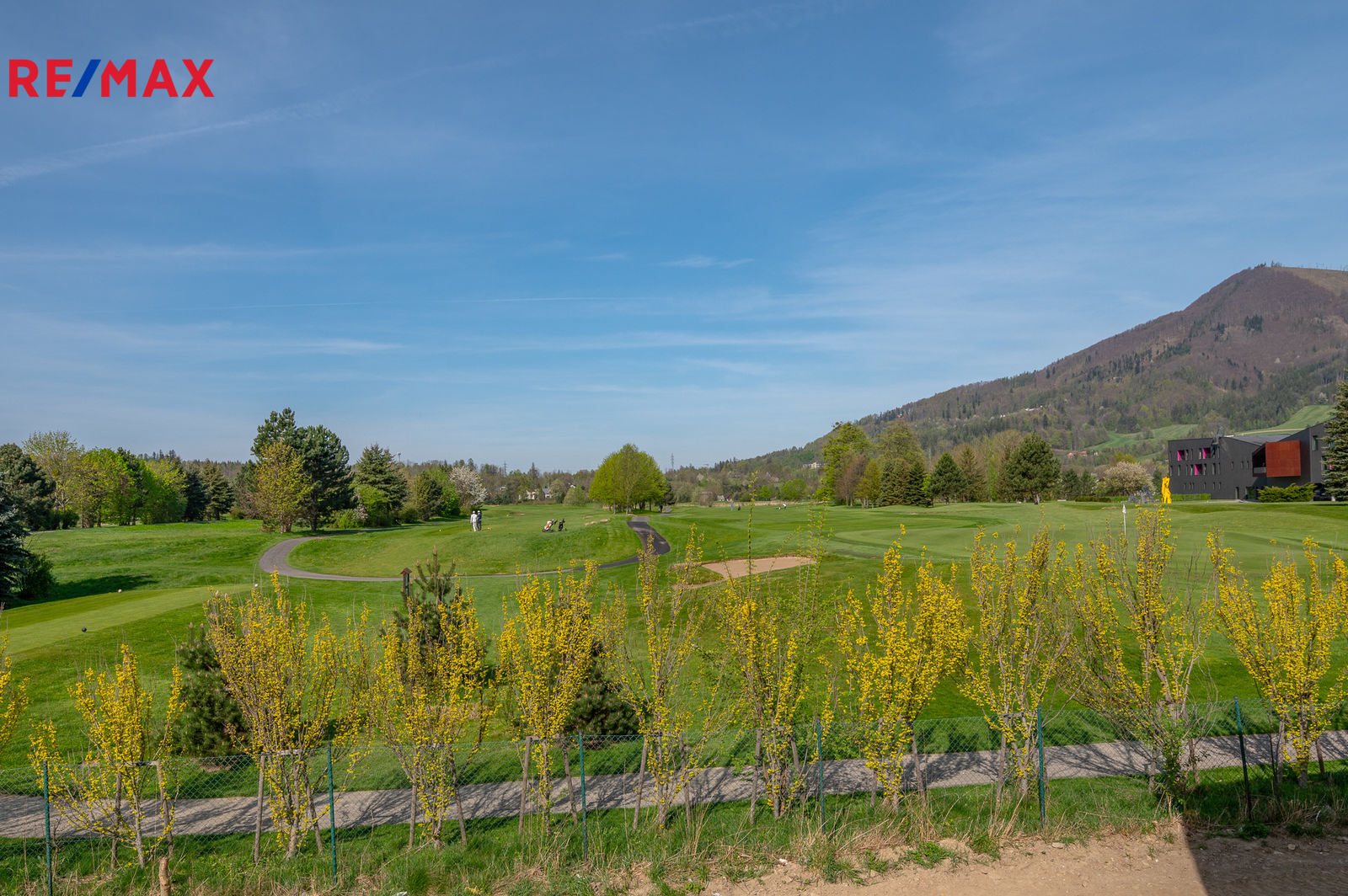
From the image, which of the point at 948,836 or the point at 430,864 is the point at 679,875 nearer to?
the point at 430,864

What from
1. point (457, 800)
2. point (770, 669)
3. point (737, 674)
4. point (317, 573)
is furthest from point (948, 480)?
point (457, 800)

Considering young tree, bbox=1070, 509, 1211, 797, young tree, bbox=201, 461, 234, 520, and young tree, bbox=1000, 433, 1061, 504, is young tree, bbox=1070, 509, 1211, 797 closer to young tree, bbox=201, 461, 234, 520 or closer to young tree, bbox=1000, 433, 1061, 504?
young tree, bbox=1000, 433, 1061, 504

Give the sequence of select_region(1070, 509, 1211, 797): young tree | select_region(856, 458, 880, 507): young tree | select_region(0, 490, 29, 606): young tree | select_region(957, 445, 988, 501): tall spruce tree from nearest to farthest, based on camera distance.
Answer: select_region(1070, 509, 1211, 797): young tree, select_region(0, 490, 29, 606): young tree, select_region(856, 458, 880, 507): young tree, select_region(957, 445, 988, 501): tall spruce tree

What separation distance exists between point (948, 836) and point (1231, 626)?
556 cm

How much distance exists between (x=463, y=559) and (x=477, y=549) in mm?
1736

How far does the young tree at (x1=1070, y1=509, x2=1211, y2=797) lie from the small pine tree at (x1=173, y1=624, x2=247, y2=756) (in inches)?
601

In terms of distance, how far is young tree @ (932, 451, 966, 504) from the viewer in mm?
80500

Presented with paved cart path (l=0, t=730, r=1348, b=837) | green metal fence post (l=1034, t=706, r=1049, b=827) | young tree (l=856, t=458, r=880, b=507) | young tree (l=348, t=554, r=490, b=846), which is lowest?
paved cart path (l=0, t=730, r=1348, b=837)

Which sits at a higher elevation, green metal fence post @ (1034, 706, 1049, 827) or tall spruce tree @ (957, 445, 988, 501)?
tall spruce tree @ (957, 445, 988, 501)

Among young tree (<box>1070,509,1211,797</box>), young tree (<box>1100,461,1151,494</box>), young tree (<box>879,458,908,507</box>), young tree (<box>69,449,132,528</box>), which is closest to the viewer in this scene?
young tree (<box>1070,509,1211,797</box>)

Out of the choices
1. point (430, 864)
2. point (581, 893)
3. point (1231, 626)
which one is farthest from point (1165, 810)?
point (430, 864)

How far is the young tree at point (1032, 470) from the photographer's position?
67.5 metres

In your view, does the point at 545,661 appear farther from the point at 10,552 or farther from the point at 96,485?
the point at 96,485

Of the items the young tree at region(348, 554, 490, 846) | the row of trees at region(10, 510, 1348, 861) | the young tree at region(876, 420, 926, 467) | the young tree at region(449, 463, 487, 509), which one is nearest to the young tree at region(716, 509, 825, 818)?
the row of trees at region(10, 510, 1348, 861)
